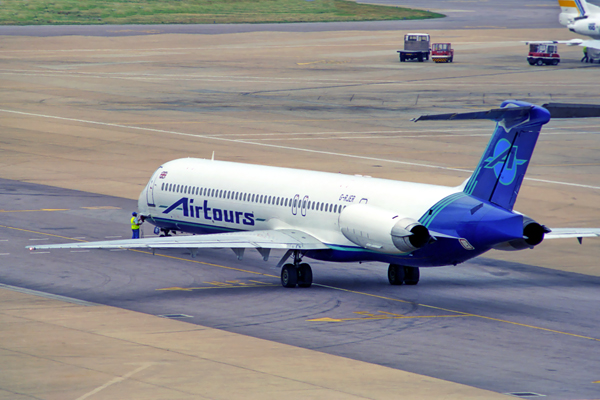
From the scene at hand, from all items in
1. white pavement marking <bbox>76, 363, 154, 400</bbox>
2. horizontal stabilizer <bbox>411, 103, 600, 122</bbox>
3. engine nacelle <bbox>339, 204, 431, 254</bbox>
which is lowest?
white pavement marking <bbox>76, 363, 154, 400</bbox>

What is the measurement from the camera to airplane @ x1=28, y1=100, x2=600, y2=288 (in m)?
34.2

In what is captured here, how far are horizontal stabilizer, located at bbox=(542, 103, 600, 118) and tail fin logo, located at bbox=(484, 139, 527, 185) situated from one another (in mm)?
1757

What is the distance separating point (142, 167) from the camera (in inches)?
2581

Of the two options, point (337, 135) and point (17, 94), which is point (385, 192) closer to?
point (337, 135)

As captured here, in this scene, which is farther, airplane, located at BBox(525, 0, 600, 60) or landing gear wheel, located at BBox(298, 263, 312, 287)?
airplane, located at BBox(525, 0, 600, 60)

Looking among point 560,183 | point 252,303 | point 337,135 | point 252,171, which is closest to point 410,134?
point 337,135

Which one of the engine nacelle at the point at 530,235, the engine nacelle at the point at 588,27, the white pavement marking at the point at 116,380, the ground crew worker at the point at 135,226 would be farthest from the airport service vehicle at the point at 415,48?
the white pavement marking at the point at 116,380

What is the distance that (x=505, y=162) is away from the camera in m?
35.2

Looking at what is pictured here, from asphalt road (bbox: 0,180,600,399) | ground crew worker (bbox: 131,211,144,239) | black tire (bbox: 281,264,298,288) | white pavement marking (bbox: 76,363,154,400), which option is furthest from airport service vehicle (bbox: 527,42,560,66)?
white pavement marking (bbox: 76,363,154,400)

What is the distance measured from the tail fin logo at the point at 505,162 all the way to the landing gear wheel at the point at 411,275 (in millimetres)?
5344

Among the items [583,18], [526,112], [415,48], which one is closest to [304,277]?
[526,112]

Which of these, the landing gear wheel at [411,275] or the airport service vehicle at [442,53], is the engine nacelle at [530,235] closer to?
the landing gear wheel at [411,275]

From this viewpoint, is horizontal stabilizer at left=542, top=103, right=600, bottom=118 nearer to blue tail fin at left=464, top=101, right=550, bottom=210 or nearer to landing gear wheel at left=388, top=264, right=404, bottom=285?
blue tail fin at left=464, top=101, right=550, bottom=210

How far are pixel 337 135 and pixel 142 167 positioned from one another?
18554mm
